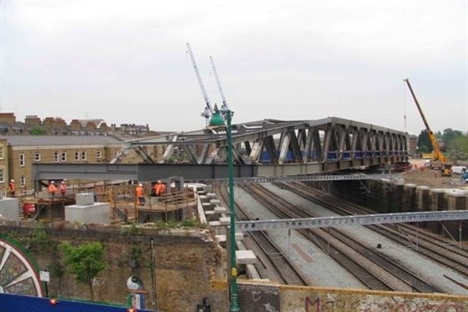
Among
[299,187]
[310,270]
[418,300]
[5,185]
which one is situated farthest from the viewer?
[299,187]

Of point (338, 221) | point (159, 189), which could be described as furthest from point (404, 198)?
point (159, 189)

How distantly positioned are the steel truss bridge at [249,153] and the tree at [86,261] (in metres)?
5.80

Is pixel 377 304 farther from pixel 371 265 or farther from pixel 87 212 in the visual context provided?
pixel 371 265

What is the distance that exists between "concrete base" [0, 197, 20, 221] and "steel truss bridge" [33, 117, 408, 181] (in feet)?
13.0

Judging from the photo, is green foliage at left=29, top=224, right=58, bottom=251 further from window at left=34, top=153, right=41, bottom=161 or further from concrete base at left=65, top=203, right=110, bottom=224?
window at left=34, top=153, right=41, bottom=161

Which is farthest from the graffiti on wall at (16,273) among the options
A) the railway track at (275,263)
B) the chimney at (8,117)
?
the chimney at (8,117)

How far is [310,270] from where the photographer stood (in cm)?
2594

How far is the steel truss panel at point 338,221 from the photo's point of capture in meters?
23.9

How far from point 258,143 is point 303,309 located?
17.5 meters

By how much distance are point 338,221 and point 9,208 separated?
15.6 m

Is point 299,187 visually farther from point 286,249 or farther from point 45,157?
point 286,249

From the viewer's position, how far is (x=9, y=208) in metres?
20.6

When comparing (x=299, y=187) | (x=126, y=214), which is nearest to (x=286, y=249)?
(x=126, y=214)

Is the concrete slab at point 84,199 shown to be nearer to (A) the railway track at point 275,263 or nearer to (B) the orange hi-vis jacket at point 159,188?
(B) the orange hi-vis jacket at point 159,188
